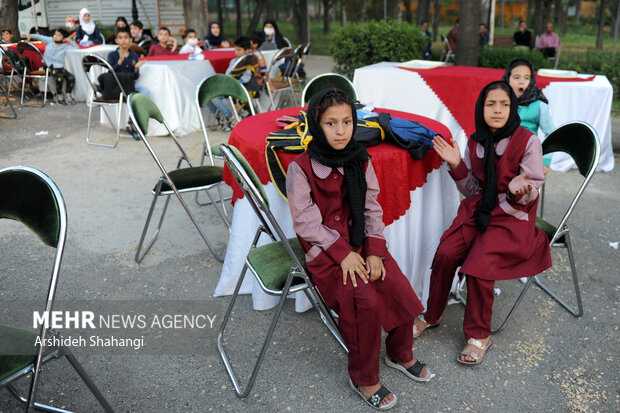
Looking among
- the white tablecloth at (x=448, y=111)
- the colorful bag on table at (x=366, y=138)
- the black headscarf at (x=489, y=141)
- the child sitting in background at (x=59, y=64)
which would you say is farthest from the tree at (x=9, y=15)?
the black headscarf at (x=489, y=141)

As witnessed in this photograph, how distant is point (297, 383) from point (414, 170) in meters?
1.17

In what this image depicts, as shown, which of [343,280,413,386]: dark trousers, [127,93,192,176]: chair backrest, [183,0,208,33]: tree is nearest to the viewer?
[343,280,413,386]: dark trousers

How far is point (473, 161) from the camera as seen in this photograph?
273 centimetres

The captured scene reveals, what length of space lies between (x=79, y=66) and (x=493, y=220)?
26.8ft

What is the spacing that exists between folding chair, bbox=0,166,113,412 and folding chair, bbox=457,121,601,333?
2070 mm

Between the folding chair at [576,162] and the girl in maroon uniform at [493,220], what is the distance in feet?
0.49

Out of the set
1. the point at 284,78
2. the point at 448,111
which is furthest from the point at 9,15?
the point at 448,111

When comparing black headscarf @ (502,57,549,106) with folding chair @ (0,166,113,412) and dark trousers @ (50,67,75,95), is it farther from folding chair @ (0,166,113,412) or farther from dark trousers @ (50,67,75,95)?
dark trousers @ (50,67,75,95)

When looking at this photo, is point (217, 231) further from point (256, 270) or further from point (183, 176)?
point (256, 270)

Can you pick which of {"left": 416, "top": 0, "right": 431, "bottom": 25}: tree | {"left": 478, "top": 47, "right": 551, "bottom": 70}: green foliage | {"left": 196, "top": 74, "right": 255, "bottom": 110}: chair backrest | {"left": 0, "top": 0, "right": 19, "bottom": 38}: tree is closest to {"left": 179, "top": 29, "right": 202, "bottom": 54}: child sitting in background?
{"left": 196, "top": 74, "right": 255, "bottom": 110}: chair backrest

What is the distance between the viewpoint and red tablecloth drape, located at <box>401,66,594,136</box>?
5.57 m

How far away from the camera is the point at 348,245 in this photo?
2322 millimetres

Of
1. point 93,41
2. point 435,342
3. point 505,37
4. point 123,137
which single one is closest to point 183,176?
point 435,342

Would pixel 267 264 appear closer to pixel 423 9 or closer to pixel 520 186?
pixel 520 186
